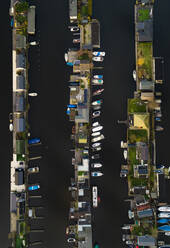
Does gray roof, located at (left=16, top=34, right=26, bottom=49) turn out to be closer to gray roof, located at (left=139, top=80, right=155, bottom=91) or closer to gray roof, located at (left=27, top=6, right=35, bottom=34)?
gray roof, located at (left=27, top=6, right=35, bottom=34)

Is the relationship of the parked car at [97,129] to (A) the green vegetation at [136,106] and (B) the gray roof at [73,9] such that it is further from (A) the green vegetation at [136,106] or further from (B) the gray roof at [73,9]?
(B) the gray roof at [73,9]

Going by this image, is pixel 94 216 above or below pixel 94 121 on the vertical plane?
below

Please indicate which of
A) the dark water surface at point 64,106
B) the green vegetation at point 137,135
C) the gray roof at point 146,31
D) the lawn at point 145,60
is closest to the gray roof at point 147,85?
the lawn at point 145,60

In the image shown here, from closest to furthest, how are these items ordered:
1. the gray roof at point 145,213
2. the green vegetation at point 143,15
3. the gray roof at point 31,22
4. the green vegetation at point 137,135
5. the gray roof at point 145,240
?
the gray roof at point 145,240
the gray roof at point 145,213
the green vegetation at point 137,135
the green vegetation at point 143,15
the gray roof at point 31,22

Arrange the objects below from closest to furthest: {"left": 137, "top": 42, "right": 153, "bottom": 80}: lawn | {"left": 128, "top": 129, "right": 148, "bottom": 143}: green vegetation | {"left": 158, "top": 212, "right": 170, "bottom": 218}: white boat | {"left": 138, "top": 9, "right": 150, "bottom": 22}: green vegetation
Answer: {"left": 158, "top": 212, "right": 170, "bottom": 218}: white boat < {"left": 128, "top": 129, "right": 148, "bottom": 143}: green vegetation < {"left": 137, "top": 42, "right": 153, "bottom": 80}: lawn < {"left": 138, "top": 9, "right": 150, "bottom": 22}: green vegetation

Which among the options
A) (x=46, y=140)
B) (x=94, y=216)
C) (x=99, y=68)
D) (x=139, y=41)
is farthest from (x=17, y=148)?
(x=139, y=41)

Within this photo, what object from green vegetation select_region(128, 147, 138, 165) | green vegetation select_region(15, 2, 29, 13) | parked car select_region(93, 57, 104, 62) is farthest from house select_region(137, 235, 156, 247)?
green vegetation select_region(15, 2, 29, 13)

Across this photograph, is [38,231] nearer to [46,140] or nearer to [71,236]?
[71,236]
